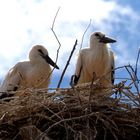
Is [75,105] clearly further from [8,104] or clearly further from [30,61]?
[30,61]

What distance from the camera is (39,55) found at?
9836 mm

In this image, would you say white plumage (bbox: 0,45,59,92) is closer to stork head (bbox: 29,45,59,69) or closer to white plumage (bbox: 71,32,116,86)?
stork head (bbox: 29,45,59,69)

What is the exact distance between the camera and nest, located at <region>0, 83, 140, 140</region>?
6.10 m

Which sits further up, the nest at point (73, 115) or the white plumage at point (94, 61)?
the white plumage at point (94, 61)

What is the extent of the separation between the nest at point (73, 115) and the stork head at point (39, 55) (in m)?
3.12

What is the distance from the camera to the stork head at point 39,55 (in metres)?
9.80

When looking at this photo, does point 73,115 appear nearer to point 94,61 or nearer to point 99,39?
point 94,61

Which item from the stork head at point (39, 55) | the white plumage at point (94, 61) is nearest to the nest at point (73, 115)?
the stork head at point (39, 55)

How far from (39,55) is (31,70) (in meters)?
0.34

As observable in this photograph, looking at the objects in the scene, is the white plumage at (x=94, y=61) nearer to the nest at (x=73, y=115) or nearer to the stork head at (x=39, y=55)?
the stork head at (x=39, y=55)

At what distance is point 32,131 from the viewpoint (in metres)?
5.98

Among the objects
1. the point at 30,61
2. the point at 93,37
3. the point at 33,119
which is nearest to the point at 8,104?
the point at 33,119

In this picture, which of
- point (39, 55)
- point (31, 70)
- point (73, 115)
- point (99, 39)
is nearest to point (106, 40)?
point (99, 39)

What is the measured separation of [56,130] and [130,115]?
75 centimetres
